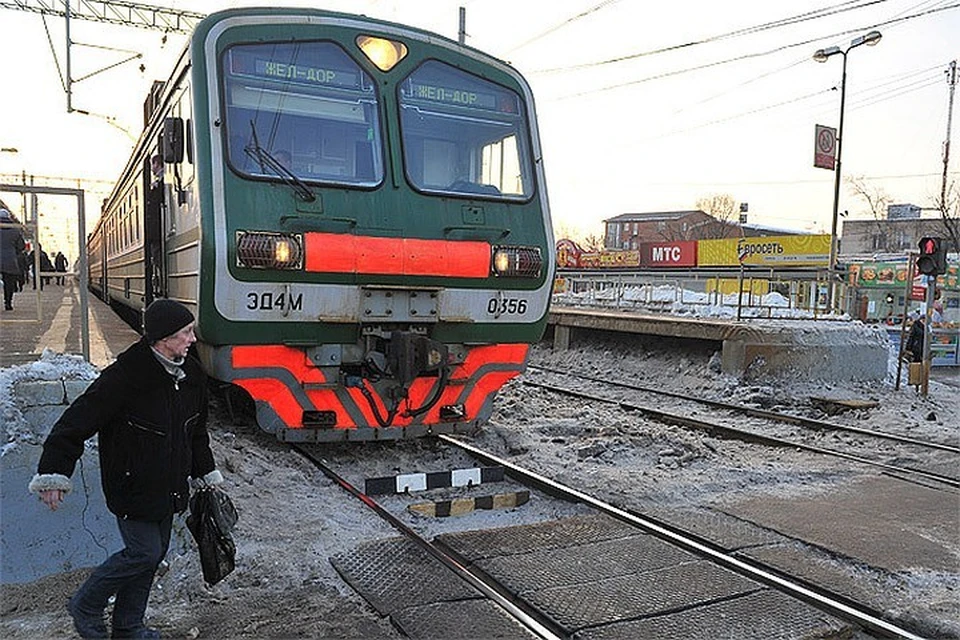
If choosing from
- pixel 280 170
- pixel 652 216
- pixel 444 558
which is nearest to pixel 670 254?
pixel 280 170

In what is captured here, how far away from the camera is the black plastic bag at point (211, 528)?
3615 mm

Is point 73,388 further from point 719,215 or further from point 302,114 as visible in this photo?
point 719,215

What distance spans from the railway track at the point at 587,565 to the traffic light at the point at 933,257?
8871mm

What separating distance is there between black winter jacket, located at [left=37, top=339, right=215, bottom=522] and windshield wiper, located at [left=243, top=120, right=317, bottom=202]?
277 centimetres

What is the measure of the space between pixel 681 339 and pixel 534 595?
440 inches

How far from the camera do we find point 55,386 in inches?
173

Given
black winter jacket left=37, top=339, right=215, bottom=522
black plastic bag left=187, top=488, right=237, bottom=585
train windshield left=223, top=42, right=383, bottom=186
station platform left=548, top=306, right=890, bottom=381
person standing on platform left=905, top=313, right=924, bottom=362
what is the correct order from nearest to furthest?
black winter jacket left=37, top=339, right=215, bottom=522, black plastic bag left=187, top=488, right=237, bottom=585, train windshield left=223, top=42, right=383, bottom=186, station platform left=548, top=306, right=890, bottom=381, person standing on platform left=905, top=313, right=924, bottom=362

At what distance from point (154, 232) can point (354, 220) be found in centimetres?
359

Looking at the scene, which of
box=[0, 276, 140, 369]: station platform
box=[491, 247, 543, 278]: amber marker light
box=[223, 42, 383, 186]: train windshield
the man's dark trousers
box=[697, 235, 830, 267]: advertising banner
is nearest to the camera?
the man's dark trousers

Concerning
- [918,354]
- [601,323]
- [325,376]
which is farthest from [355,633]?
[918,354]

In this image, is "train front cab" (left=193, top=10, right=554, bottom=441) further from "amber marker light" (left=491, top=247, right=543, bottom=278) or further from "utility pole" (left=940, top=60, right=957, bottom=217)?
"utility pole" (left=940, top=60, right=957, bottom=217)

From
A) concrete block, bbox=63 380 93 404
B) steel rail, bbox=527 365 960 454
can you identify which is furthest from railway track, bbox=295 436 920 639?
steel rail, bbox=527 365 960 454

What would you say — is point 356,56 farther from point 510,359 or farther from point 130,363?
point 130,363

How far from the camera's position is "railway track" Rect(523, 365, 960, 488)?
779cm
